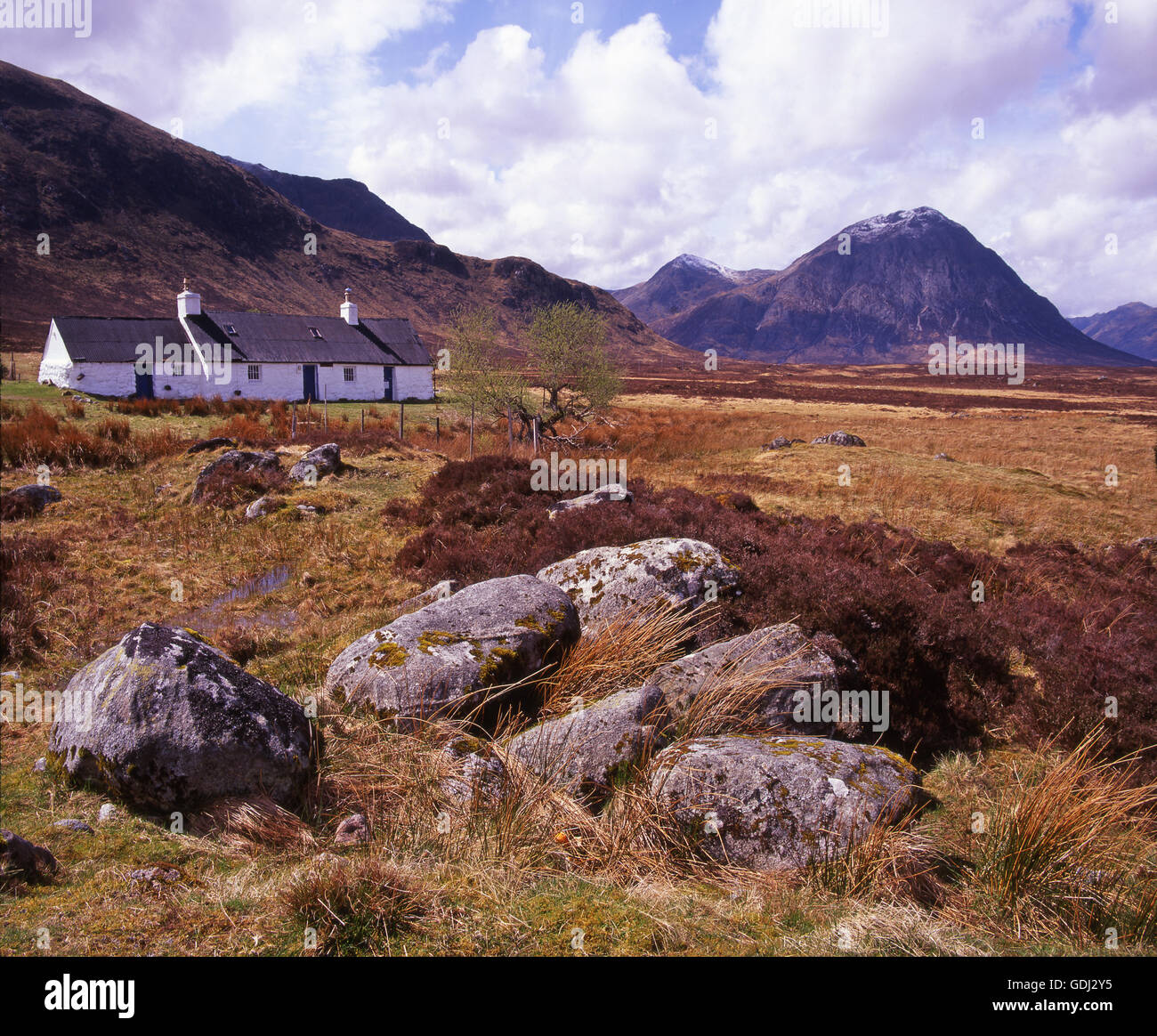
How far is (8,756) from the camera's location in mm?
6191

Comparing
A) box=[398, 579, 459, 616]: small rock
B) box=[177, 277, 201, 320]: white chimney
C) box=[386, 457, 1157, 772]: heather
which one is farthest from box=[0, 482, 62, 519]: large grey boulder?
box=[177, 277, 201, 320]: white chimney

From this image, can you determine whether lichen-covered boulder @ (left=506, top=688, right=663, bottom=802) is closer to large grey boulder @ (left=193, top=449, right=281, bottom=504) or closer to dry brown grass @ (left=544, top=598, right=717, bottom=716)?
dry brown grass @ (left=544, top=598, right=717, bottom=716)

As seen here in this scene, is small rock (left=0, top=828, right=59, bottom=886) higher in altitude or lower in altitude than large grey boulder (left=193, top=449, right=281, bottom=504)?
lower

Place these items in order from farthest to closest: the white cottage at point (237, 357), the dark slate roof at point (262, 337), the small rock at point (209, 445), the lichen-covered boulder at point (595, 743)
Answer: the dark slate roof at point (262, 337) < the white cottage at point (237, 357) < the small rock at point (209, 445) < the lichen-covered boulder at point (595, 743)

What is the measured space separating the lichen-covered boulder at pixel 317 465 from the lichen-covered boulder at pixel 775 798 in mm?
15243

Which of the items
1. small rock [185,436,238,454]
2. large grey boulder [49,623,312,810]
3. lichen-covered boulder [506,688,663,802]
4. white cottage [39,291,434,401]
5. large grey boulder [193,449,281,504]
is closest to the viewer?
large grey boulder [49,623,312,810]

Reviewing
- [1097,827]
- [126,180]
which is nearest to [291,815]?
[1097,827]

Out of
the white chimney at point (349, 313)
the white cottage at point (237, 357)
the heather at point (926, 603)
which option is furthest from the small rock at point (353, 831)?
the white chimney at point (349, 313)

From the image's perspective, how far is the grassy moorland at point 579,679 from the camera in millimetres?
3469

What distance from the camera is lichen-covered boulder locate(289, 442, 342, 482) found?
59.2ft

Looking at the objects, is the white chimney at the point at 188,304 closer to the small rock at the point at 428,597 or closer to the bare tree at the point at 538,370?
Answer: the bare tree at the point at 538,370

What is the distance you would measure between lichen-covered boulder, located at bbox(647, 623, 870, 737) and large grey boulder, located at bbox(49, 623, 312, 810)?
9.29 feet

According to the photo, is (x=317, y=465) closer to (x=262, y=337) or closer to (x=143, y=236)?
(x=262, y=337)

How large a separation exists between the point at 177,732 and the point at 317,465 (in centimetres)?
1445
